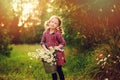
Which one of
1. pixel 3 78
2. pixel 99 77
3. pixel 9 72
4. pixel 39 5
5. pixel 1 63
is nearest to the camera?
pixel 99 77

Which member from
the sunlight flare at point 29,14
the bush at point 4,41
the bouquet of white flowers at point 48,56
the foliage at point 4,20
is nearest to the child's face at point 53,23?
the bouquet of white flowers at point 48,56

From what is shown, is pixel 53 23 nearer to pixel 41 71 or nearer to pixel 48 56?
pixel 48 56

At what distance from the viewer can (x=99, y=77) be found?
844 centimetres

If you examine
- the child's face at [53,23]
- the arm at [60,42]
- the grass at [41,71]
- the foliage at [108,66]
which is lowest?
the grass at [41,71]

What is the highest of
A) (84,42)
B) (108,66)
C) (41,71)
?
(108,66)

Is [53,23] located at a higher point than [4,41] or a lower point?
higher

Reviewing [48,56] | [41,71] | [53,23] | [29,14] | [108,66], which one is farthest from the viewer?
[29,14]

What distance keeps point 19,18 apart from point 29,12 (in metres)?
1.58

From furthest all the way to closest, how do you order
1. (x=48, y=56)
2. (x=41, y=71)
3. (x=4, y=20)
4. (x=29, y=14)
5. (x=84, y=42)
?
(x=29, y=14), (x=4, y=20), (x=84, y=42), (x=41, y=71), (x=48, y=56)

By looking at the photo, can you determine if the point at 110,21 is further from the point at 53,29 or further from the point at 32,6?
the point at 32,6

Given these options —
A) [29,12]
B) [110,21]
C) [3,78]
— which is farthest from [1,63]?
[29,12]

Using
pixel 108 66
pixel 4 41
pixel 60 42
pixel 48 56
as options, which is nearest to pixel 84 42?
pixel 4 41

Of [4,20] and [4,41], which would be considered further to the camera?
[4,41]

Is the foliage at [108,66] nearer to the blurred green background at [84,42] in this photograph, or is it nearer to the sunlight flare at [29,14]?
the blurred green background at [84,42]
